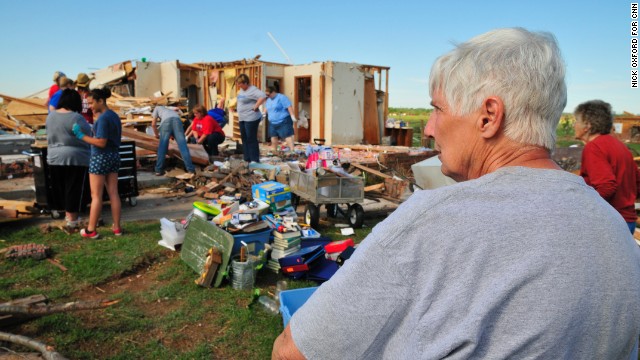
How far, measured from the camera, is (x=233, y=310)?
464 centimetres

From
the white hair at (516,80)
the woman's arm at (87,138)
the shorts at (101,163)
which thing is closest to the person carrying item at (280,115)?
the shorts at (101,163)

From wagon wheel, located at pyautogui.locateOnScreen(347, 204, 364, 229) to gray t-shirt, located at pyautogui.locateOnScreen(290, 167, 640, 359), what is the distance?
683 centimetres

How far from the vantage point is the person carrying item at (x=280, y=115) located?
13.9 metres

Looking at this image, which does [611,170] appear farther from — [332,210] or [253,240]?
[332,210]

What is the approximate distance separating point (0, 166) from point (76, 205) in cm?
565

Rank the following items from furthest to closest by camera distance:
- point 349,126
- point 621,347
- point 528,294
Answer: point 349,126
point 621,347
point 528,294

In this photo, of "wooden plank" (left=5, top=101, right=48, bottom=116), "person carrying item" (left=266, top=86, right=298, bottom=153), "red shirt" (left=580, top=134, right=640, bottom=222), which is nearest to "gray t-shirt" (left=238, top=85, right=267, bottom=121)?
"person carrying item" (left=266, top=86, right=298, bottom=153)

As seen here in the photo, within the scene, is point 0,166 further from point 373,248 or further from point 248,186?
point 373,248

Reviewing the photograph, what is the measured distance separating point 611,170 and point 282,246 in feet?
12.1

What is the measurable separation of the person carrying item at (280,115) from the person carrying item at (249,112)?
75.9 inches

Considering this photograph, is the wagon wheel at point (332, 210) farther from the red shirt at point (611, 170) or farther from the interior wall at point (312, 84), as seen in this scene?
the interior wall at point (312, 84)

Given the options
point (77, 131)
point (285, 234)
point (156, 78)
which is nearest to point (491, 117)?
point (285, 234)

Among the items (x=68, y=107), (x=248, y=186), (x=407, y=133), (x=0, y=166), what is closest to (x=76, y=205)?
(x=68, y=107)

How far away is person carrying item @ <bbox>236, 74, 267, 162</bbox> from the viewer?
1169 centimetres
